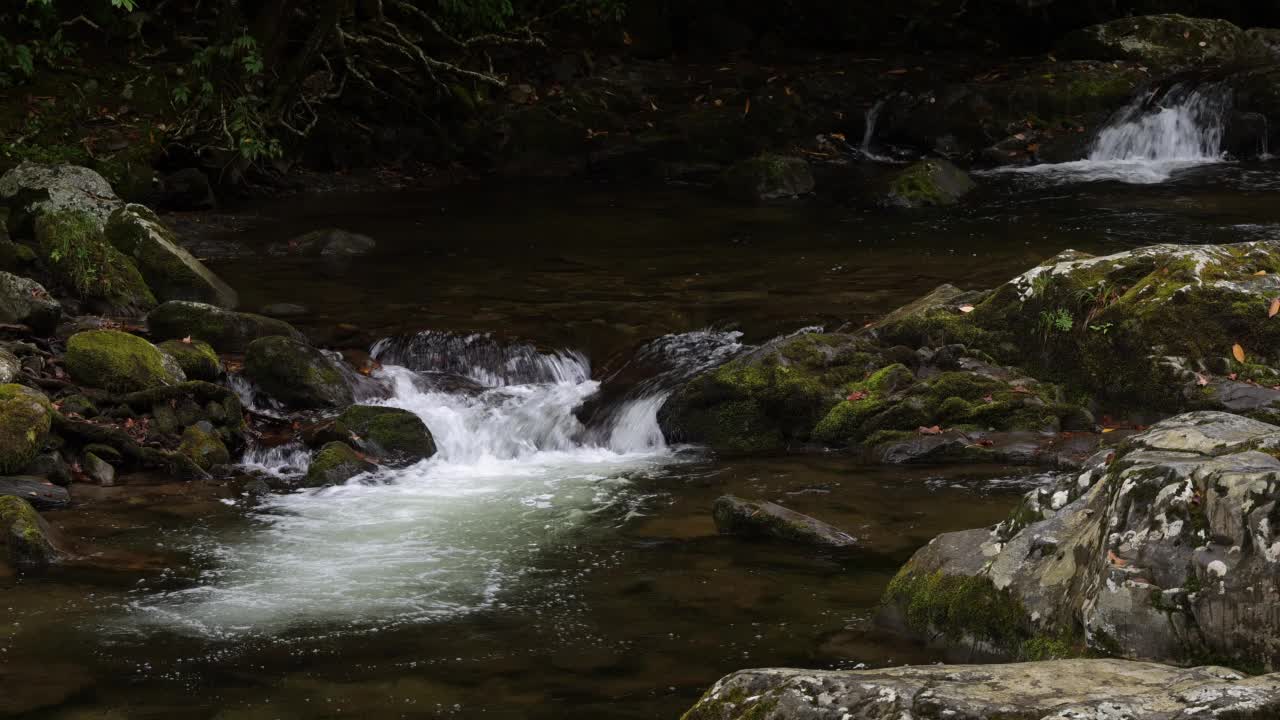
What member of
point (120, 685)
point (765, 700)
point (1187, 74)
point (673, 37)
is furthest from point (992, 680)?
point (673, 37)

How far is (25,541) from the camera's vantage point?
6.66m

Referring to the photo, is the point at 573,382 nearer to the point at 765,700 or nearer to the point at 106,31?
the point at 765,700

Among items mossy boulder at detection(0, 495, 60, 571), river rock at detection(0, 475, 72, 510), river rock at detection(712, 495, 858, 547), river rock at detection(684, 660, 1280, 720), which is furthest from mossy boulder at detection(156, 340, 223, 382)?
river rock at detection(684, 660, 1280, 720)

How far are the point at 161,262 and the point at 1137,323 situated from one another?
8372mm

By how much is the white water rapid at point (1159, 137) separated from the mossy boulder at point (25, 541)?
46.0 ft

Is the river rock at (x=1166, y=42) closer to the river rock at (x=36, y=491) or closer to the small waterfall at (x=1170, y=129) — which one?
the small waterfall at (x=1170, y=129)

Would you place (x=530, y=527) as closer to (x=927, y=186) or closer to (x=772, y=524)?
(x=772, y=524)

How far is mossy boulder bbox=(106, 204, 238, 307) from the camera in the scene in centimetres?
1190

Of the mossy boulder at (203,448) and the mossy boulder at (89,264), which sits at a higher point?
the mossy boulder at (89,264)

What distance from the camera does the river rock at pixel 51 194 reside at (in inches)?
476

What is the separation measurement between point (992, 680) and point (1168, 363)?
5649 mm

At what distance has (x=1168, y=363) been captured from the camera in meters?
8.47

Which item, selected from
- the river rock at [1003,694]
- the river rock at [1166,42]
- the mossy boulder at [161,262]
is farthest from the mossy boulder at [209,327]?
the river rock at [1166,42]

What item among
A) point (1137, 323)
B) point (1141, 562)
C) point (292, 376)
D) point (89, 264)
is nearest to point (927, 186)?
point (1137, 323)
